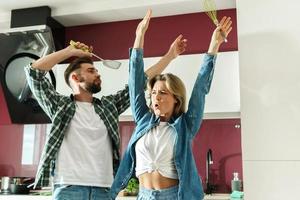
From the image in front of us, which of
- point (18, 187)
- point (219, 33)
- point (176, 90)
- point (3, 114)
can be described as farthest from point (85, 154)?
point (3, 114)

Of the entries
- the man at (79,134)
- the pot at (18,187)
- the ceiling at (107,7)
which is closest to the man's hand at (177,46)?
the man at (79,134)

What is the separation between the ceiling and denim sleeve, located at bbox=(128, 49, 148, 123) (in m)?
1.36

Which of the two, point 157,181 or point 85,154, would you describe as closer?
point 157,181

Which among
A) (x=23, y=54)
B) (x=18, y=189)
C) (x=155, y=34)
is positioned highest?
(x=155, y=34)

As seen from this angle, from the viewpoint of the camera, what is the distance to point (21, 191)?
2.71 metres

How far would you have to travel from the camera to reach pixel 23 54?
116 inches

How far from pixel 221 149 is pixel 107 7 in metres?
1.39

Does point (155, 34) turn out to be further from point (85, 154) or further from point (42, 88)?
point (85, 154)

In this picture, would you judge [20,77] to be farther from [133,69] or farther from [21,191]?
[133,69]

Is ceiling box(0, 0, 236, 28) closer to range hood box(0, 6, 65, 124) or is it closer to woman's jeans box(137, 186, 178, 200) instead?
range hood box(0, 6, 65, 124)

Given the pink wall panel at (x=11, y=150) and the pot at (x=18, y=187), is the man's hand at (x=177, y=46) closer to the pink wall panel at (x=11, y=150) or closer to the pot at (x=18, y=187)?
the pot at (x=18, y=187)

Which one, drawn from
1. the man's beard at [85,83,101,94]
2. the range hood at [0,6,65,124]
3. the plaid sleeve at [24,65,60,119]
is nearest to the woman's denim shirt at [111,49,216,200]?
the man's beard at [85,83,101,94]

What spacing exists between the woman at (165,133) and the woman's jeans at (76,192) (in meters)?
0.08

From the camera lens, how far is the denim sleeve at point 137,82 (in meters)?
1.50
